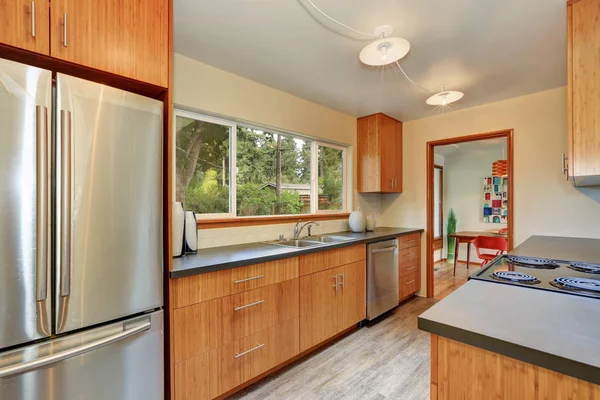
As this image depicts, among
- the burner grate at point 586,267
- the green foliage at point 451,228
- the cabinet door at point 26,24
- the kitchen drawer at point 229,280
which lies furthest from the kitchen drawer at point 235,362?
the green foliage at point 451,228

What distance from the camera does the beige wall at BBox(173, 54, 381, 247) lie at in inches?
84.2

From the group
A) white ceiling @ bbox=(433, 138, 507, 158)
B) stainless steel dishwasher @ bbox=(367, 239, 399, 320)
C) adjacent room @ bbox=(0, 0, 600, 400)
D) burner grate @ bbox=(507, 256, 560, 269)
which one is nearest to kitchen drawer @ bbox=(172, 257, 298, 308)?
adjacent room @ bbox=(0, 0, 600, 400)

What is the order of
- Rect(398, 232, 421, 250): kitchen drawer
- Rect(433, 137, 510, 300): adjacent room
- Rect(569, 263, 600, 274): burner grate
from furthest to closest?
Rect(433, 137, 510, 300): adjacent room, Rect(398, 232, 421, 250): kitchen drawer, Rect(569, 263, 600, 274): burner grate

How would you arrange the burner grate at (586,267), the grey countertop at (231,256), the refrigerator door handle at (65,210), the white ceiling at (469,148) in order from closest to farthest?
the refrigerator door handle at (65,210) < the burner grate at (586,267) < the grey countertop at (231,256) < the white ceiling at (469,148)

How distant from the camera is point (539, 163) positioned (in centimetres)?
287

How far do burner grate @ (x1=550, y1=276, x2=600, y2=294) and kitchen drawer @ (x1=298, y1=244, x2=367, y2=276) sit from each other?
1423 millimetres

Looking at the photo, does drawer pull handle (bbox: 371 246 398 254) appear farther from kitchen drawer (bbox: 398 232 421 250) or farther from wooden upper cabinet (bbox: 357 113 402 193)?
wooden upper cabinet (bbox: 357 113 402 193)

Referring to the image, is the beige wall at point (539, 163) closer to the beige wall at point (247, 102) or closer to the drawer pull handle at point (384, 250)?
the drawer pull handle at point (384, 250)

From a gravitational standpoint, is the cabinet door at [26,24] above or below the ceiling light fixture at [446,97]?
below

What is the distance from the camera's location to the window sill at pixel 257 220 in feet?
7.32

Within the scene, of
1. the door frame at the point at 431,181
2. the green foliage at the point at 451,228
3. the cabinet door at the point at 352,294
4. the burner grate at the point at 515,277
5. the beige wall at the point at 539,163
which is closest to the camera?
the burner grate at the point at 515,277

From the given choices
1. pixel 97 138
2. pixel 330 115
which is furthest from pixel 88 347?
pixel 330 115

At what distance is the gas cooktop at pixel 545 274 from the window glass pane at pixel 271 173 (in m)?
1.84

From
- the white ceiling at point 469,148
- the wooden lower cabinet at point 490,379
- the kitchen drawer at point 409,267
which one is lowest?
the kitchen drawer at point 409,267
